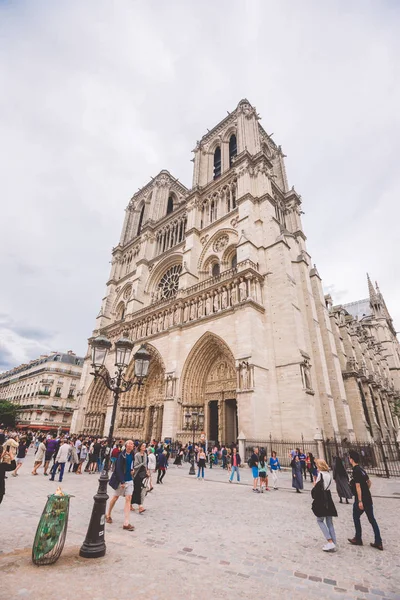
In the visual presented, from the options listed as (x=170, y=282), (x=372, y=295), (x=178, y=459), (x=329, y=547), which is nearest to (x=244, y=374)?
(x=178, y=459)

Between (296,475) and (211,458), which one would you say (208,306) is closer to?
(211,458)

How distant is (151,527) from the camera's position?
4316 millimetres

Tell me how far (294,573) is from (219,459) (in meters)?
12.7

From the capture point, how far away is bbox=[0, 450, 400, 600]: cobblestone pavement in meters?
2.54

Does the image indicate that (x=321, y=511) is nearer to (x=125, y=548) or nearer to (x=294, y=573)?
(x=294, y=573)

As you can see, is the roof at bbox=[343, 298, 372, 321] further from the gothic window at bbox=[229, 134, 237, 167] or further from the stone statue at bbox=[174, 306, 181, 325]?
the stone statue at bbox=[174, 306, 181, 325]

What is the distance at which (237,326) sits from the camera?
1519 cm

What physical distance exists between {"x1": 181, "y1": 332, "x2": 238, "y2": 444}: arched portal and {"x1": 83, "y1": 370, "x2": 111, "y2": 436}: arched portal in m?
8.77

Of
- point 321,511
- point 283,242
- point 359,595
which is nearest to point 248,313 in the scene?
point 283,242

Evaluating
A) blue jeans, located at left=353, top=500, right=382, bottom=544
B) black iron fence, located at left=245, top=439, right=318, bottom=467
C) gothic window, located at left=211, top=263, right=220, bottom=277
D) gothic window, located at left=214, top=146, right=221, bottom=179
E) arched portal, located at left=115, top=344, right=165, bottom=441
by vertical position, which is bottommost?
blue jeans, located at left=353, top=500, right=382, bottom=544

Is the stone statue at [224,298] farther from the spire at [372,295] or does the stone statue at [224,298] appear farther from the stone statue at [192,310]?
the spire at [372,295]

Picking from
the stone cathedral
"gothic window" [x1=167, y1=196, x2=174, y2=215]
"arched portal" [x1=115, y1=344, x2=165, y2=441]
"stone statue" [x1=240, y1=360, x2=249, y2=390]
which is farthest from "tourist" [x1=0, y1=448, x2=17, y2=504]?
"gothic window" [x1=167, y1=196, x2=174, y2=215]

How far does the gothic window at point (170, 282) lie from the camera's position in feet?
78.7

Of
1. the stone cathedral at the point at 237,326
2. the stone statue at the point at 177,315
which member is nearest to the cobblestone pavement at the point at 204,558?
the stone cathedral at the point at 237,326
